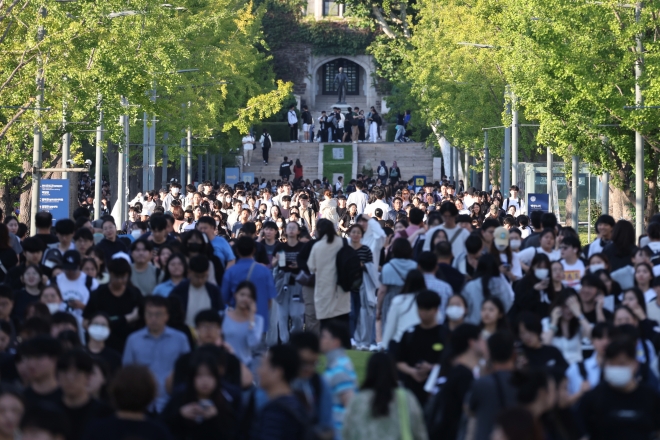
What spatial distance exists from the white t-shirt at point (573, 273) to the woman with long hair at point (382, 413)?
620 cm

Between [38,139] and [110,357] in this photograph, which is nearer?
[110,357]

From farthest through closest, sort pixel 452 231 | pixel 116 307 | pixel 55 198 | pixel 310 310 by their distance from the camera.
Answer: pixel 55 198
pixel 310 310
pixel 452 231
pixel 116 307

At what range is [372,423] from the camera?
351 inches

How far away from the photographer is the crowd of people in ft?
29.5

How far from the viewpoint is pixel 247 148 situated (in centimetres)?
7300

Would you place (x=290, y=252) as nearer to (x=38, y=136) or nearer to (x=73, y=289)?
(x=73, y=289)

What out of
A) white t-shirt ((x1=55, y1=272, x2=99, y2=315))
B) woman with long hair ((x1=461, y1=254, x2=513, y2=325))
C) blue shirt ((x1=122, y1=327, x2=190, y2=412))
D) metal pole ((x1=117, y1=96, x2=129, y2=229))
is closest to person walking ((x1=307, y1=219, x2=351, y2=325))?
woman with long hair ((x1=461, y1=254, x2=513, y2=325))

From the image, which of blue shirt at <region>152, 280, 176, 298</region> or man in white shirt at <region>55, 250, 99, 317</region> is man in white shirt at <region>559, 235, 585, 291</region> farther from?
man in white shirt at <region>55, 250, 99, 317</region>

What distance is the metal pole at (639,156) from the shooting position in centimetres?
2995

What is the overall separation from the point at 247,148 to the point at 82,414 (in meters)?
63.8

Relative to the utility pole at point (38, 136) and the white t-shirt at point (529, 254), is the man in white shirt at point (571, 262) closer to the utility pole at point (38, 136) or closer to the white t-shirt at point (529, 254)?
the white t-shirt at point (529, 254)

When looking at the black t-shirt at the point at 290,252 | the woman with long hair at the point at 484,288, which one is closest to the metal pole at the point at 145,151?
the black t-shirt at the point at 290,252

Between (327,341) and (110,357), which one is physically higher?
(327,341)

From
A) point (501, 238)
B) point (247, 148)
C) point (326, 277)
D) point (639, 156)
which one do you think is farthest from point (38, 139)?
point (247, 148)
